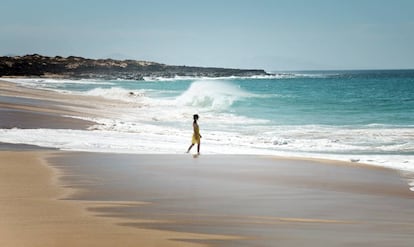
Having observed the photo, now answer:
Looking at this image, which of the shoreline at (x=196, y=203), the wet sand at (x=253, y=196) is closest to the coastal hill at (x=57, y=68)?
the wet sand at (x=253, y=196)

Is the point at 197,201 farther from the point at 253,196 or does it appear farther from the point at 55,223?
the point at 55,223

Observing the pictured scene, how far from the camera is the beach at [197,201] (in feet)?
22.1

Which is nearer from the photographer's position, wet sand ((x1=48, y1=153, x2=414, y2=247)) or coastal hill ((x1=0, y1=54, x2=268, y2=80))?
wet sand ((x1=48, y1=153, x2=414, y2=247))

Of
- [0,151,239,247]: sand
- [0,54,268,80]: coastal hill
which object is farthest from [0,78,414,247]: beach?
[0,54,268,80]: coastal hill

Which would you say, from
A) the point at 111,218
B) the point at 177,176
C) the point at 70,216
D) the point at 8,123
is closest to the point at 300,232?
the point at 111,218

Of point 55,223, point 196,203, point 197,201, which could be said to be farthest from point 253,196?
point 55,223

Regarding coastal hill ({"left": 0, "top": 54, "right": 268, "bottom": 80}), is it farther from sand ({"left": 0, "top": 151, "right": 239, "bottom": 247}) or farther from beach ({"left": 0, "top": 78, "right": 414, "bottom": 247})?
sand ({"left": 0, "top": 151, "right": 239, "bottom": 247})

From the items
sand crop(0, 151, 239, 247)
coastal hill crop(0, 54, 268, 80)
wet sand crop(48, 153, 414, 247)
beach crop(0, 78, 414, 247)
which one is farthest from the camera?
coastal hill crop(0, 54, 268, 80)

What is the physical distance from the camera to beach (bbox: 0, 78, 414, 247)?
265 inches

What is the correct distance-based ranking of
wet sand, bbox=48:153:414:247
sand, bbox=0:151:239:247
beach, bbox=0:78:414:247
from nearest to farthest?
sand, bbox=0:151:239:247 → beach, bbox=0:78:414:247 → wet sand, bbox=48:153:414:247

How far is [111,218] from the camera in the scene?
7.55 meters

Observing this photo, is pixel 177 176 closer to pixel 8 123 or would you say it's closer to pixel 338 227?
pixel 338 227

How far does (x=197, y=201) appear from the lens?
352 inches

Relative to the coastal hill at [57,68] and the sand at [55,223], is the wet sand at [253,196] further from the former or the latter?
the coastal hill at [57,68]
